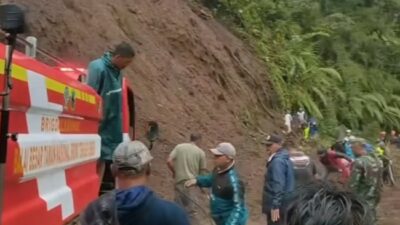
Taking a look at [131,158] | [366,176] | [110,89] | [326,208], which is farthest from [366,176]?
[326,208]

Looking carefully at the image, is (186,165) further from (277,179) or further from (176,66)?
(176,66)

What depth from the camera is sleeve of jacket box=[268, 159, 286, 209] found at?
1006cm

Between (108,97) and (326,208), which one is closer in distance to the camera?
(326,208)

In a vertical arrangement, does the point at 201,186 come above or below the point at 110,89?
below

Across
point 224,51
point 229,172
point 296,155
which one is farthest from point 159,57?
point 229,172

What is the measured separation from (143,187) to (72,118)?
2.09m

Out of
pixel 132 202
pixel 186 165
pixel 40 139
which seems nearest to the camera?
pixel 132 202

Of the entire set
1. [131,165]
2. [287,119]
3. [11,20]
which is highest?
[287,119]

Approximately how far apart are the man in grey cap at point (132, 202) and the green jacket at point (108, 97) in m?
3.24

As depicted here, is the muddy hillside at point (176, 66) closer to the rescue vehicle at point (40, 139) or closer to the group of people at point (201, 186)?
the group of people at point (201, 186)

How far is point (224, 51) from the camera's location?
2280 cm

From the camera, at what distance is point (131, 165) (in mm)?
4203

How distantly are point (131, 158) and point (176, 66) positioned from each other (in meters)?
15.9

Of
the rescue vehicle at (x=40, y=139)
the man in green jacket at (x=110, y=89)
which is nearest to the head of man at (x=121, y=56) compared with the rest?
the man in green jacket at (x=110, y=89)
